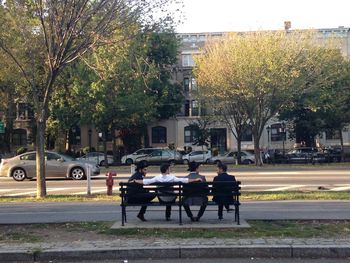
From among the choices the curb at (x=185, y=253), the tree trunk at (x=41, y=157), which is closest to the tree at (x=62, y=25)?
the tree trunk at (x=41, y=157)

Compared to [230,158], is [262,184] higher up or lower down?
lower down

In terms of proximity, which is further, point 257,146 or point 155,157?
point 155,157

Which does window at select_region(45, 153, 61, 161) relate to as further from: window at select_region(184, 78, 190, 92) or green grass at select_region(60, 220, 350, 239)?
window at select_region(184, 78, 190, 92)

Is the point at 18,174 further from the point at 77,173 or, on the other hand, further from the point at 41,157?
the point at 41,157

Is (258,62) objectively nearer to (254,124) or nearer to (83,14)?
(254,124)

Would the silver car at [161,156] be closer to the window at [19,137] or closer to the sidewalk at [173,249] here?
the window at [19,137]

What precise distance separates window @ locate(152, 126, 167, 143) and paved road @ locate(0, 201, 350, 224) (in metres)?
48.9

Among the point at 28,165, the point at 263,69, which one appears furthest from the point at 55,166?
the point at 263,69

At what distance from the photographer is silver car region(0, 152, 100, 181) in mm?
25750

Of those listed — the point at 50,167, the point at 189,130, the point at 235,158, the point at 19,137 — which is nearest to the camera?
the point at 50,167

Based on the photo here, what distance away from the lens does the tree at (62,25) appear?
15.5 metres

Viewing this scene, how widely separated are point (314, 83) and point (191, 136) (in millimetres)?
27678

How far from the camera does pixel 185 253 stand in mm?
7738

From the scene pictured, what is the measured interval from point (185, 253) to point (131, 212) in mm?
4597
